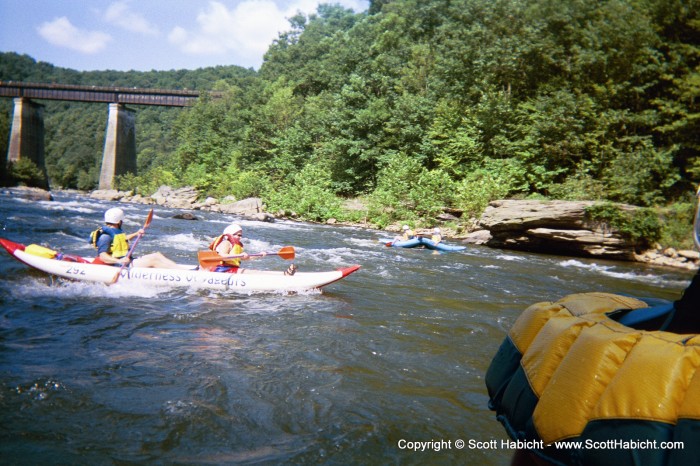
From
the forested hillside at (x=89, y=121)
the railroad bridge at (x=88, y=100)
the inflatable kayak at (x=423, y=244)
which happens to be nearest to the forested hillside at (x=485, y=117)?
the inflatable kayak at (x=423, y=244)

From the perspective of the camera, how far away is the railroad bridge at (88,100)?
43.7 meters

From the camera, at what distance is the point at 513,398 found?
158 cm

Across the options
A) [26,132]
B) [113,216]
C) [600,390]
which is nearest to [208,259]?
[113,216]

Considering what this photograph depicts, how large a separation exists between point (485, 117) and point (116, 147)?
39.4 m

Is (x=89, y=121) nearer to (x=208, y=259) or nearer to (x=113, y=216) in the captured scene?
(x=113, y=216)

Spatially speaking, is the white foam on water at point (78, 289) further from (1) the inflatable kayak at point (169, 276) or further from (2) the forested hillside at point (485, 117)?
(2) the forested hillside at point (485, 117)

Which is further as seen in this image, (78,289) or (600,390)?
(78,289)

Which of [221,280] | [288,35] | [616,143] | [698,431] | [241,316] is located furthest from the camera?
[288,35]

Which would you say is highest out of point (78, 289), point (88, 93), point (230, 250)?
point (88, 93)

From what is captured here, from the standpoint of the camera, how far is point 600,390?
1.27m

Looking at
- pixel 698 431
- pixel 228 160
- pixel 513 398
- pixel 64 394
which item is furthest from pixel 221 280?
pixel 228 160

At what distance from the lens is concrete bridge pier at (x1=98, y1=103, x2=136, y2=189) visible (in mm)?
45656

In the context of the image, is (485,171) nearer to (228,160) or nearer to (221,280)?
(221,280)

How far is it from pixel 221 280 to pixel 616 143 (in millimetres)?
17107
